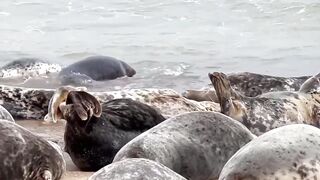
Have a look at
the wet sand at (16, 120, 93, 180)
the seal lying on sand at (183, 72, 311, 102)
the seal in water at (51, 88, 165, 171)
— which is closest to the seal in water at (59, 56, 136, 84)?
the seal lying on sand at (183, 72, 311, 102)

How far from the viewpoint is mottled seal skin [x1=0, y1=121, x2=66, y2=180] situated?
140 inches

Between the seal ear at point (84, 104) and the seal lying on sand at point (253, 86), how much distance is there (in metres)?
2.35

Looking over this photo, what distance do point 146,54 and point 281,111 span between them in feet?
16.0

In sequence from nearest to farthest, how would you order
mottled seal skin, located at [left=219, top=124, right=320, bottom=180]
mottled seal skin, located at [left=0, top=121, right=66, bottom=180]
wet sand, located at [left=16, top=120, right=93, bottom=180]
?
mottled seal skin, located at [left=219, top=124, right=320, bottom=180]
mottled seal skin, located at [left=0, top=121, right=66, bottom=180]
wet sand, located at [left=16, top=120, right=93, bottom=180]

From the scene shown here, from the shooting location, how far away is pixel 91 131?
4.25 meters

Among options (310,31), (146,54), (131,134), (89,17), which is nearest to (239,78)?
(131,134)

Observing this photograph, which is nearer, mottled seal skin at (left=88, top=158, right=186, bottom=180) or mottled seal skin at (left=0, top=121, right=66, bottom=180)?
mottled seal skin at (left=88, top=158, right=186, bottom=180)

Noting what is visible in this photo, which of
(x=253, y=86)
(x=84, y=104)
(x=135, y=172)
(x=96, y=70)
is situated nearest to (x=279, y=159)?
(x=135, y=172)

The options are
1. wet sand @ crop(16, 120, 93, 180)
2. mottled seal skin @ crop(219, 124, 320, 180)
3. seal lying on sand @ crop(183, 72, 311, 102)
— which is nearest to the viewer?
mottled seal skin @ crop(219, 124, 320, 180)

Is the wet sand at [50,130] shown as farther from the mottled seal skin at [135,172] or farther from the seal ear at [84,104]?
the mottled seal skin at [135,172]

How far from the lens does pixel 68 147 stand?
14.2 feet

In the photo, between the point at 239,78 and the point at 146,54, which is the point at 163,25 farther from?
the point at 239,78

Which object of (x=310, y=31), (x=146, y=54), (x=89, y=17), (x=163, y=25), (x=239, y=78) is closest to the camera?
(x=239, y=78)

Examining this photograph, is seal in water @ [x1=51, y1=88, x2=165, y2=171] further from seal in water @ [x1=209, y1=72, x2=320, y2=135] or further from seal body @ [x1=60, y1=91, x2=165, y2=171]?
seal in water @ [x1=209, y1=72, x2=320, y2=135]
